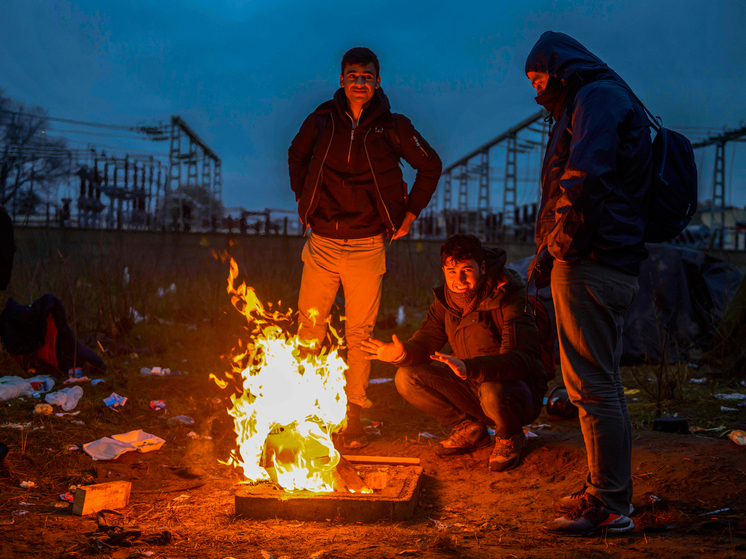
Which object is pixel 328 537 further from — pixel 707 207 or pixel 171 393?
pixel 707 207

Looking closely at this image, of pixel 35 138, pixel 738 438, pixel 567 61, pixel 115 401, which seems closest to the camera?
pixel 567 61

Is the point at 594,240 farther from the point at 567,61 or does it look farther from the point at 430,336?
the point at 430,336

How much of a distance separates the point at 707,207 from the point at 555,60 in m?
35.4

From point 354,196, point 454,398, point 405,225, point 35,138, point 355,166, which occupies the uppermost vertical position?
point 35,138

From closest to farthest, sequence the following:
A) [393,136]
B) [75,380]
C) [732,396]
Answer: [393,136] → [732,396] → [75,380]

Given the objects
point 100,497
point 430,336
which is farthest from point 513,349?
point 100,497

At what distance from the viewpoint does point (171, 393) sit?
17.5 feet

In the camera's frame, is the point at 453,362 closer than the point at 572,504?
No

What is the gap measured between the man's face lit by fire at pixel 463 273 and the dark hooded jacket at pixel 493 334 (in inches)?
3.5

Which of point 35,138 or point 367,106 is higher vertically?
point 35,138

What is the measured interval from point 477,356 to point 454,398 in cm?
52

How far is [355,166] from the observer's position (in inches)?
154

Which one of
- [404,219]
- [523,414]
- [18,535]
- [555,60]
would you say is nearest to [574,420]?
[523,414]

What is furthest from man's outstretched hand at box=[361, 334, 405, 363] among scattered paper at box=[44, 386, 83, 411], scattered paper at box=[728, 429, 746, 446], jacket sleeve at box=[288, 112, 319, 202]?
scattered paper at box=[44, 386, 83, 411]
